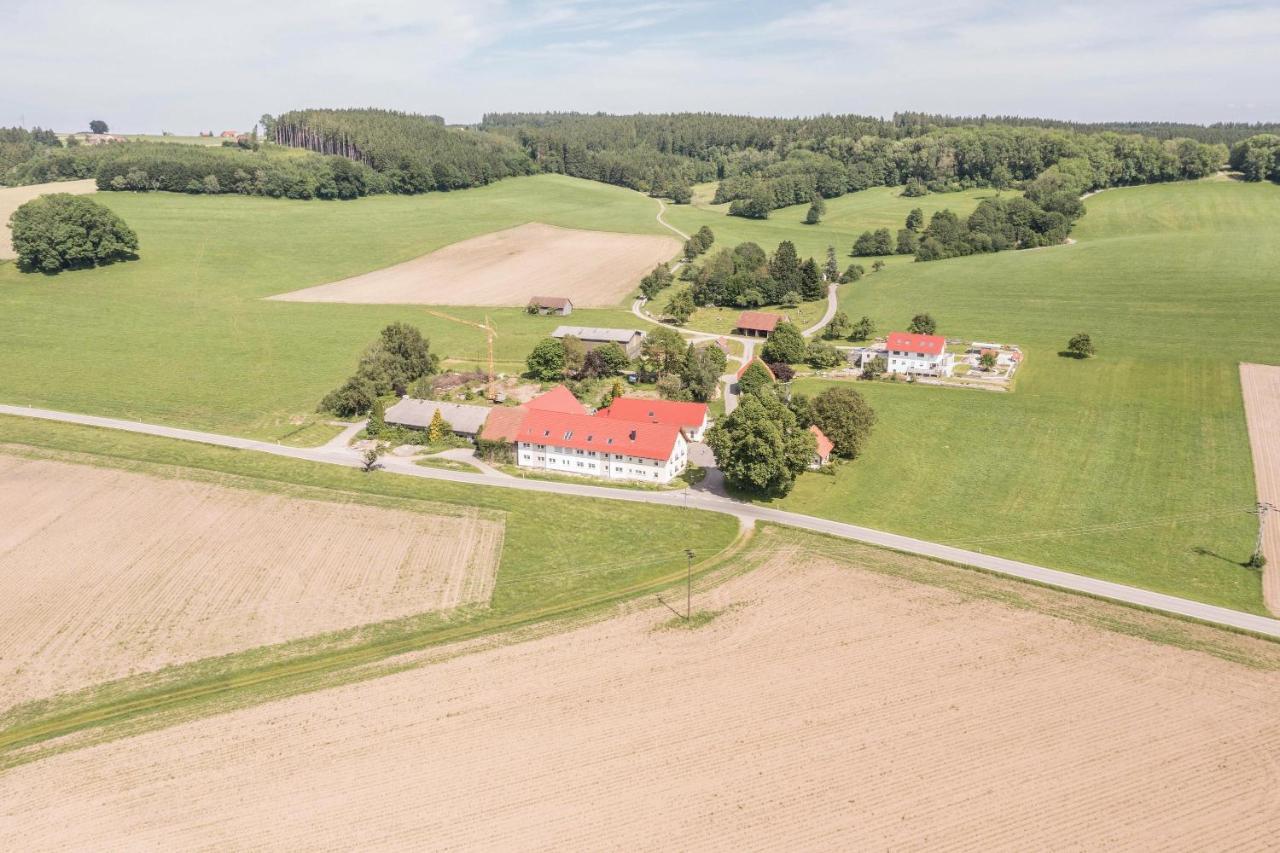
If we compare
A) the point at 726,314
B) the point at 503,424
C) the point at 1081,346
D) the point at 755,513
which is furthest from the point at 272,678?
the point at 726,314

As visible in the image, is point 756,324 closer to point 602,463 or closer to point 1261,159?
point 602,463

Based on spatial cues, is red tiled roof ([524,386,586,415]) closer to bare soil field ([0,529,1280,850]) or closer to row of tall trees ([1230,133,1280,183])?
bare soil field ([0,529,1280,850])

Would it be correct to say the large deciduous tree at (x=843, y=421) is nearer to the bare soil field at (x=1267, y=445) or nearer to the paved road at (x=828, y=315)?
the bare soil field at (x=1267, y=445)

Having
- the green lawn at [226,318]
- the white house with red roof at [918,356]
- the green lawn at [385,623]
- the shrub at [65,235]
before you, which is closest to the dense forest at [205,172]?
the green lawn at [226,318]

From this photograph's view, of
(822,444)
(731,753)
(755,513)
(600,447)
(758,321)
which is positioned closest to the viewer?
(731,753)

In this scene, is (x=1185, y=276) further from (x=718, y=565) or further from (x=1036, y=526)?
(x=718, y=565)

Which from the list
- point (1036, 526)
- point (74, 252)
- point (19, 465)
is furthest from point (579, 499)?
point (74, 252)

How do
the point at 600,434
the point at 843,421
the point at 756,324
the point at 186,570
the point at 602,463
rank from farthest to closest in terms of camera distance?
the point at 756,324 < the point at 843,421 < the point at 602,463 < the point at 600,434 < the point at 186,570
